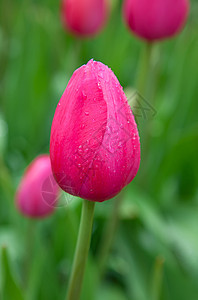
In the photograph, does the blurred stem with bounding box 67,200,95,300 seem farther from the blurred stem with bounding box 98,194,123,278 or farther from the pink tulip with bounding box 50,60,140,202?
the blurred stem with bounding box 98,194,123,278

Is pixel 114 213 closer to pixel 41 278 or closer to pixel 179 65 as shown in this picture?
pixel 41 278

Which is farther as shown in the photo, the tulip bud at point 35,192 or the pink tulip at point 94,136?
the tulip bud at point 35,192

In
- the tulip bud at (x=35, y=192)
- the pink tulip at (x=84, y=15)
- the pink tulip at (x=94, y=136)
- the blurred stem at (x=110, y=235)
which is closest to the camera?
the pink tulip at (x=94, y=136)

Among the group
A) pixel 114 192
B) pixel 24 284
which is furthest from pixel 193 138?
pixel 114 192

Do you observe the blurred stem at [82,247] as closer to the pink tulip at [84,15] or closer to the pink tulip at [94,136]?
the pink tulip at [94,136]

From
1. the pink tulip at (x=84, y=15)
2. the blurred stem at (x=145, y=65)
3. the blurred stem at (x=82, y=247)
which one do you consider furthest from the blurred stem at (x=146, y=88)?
the blurred stem at (x=82, y=247)

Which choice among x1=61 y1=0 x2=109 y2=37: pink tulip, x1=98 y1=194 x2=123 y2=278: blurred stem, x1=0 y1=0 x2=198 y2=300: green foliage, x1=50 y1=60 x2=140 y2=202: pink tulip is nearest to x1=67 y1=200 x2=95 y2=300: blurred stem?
x1=50 y1=60 x2=140 y2=202: pink tulip

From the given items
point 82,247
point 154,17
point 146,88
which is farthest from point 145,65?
point 82,247
